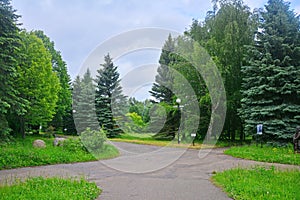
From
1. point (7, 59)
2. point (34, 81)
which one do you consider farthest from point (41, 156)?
point (34, 81)

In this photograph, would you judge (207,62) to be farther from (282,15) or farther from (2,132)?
(2,132)

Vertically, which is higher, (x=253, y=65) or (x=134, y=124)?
(x=253, y=65)

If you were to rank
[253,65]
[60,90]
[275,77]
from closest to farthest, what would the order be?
[275,77]
[253,65]
[60,90]

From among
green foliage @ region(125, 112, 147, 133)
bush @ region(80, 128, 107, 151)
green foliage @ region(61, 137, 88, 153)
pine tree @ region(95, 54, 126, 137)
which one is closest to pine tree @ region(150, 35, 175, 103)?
green foliage @ region(125, 112, 147, 133)

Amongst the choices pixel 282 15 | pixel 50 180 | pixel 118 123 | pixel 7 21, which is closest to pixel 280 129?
pixel 282 15

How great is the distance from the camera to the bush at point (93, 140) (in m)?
14.6

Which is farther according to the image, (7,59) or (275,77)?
(275,77)

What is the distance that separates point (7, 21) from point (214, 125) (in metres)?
17.5

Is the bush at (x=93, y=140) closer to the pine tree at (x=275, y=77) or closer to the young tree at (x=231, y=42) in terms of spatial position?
the pine tree at (x=275, y=77)

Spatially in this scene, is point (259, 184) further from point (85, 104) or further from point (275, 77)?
point (85, 104)

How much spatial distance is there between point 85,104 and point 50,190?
27.6m

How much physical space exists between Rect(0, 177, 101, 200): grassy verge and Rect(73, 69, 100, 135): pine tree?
25.0 metres

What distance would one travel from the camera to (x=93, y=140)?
48.8 feet

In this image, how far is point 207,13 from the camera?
91.5 ft
